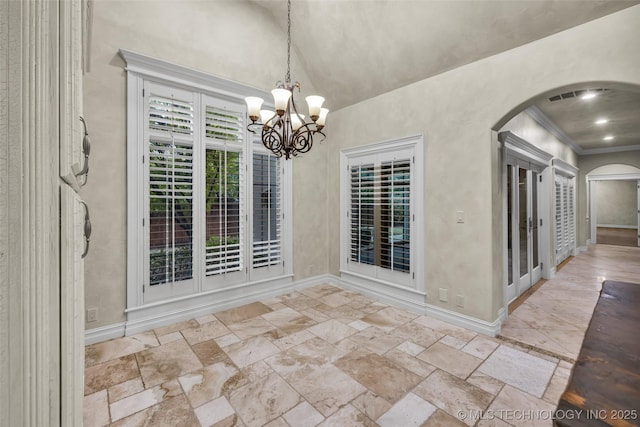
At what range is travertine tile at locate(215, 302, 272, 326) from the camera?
3.36 m

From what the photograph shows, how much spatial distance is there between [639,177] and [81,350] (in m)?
12.1

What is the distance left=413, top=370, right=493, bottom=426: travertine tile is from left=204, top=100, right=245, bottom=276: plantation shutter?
101 inches

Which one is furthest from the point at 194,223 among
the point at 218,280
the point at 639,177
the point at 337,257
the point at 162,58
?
the point at 639,177

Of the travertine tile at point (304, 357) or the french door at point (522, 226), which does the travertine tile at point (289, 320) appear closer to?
the travertine tile at point (304, 357)

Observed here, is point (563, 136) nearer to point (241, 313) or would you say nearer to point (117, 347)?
point (241, 313)

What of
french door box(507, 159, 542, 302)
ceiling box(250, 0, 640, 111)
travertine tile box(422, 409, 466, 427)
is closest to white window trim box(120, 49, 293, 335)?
ceiling box(250, 0, 640, 111)

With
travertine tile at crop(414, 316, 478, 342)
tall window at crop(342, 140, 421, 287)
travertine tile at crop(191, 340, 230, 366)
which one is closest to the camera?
travertine tile at crop(191, 340, 230, 366)

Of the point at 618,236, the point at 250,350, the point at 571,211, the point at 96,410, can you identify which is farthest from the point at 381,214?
the point at 618,236

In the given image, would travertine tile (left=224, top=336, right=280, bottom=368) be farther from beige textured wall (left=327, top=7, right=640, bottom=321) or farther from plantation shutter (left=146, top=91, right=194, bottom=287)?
beige textured wall (left=327, top=7, right=640, bottom=321)

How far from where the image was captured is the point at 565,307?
3.83 metres

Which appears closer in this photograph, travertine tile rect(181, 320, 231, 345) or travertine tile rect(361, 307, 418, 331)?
travertine tile rect(181, 320, 231, 345)

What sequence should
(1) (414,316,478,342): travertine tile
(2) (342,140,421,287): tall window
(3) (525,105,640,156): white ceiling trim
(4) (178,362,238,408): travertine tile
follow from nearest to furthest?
(4) (178,362,238,408): travertine tile → (1) (414,316,478,342): travertine tile → (2) (342,140,421,287): tall window → (3) (525,105,640,156): white ceiling trim

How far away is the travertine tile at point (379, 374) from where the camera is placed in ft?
6.89

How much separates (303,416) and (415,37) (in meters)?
3.76
